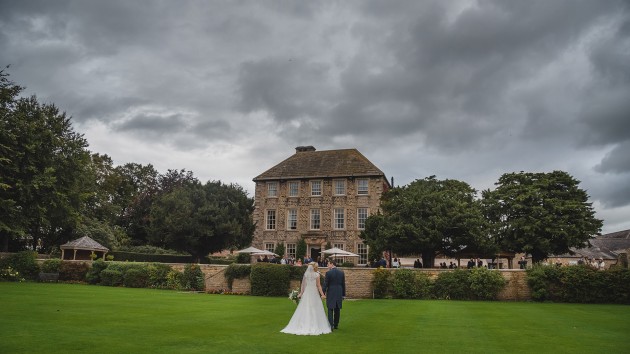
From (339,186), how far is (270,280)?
19.6 m

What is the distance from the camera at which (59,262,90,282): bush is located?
32031mm

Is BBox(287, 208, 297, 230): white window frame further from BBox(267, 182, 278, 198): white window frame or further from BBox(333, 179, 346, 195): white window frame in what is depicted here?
BBox(333, 179, 346, 195): white window frame

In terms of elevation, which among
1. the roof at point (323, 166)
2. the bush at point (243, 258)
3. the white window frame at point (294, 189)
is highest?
the roof at point (323, 166)

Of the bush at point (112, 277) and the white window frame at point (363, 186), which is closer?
the bush at point (112, 277)

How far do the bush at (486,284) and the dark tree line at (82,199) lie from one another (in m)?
22.0

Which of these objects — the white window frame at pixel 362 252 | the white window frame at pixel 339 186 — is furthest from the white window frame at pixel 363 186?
the white window frame at pixel 362 252

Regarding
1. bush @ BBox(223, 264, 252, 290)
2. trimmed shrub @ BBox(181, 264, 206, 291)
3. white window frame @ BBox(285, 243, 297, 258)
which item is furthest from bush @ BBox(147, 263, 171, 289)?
white window frame @ BBox(285, 243, 297, 258)

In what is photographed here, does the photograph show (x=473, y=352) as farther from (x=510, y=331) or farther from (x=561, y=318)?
(x=561, y=318)

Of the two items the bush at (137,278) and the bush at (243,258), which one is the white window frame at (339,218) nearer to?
the bush at (243,258)

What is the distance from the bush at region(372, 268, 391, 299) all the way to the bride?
15.3 meters

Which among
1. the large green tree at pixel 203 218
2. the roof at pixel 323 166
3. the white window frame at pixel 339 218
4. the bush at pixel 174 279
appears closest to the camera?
the bush at pixel 174 279

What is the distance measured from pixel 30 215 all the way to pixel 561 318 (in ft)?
105

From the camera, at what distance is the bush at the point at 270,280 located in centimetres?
2727

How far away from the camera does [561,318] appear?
54.2 feet
